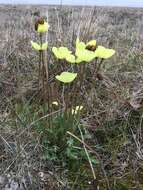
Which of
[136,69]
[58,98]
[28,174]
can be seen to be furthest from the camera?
[136,69]

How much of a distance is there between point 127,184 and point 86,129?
44 cm

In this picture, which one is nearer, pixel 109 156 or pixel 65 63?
pixel 109 156

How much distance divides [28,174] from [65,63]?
127 cm

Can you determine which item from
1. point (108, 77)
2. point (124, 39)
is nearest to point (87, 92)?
point (108, 77)

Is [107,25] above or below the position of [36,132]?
below

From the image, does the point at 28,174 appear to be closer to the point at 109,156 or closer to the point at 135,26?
the point at 109,156

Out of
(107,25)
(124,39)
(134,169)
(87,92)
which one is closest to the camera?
(134,169)

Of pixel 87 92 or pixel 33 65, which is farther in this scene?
pixel 33 65

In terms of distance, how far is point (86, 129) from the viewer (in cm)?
333

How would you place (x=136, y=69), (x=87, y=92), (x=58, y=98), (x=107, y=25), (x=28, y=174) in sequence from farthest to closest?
1. (x=107, y=25)
2. (x=136, y=69)
3. (x=87, y=92)
4. (x=58, y=98)
5. (x=28, y=174)

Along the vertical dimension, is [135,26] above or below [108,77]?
below

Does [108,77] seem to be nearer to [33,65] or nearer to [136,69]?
[136,69]

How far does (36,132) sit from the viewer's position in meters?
3.11

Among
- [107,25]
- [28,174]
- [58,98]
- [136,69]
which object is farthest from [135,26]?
[28,174]
